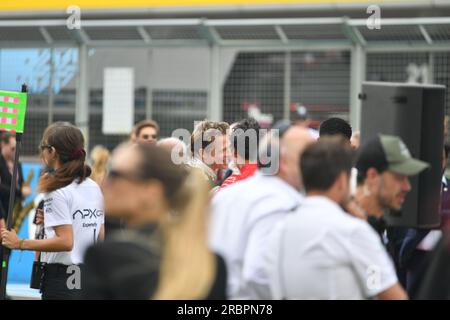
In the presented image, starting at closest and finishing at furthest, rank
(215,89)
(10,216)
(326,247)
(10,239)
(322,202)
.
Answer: (326,247) → (322,202) → (10,239) → (10,216) → (215,89)

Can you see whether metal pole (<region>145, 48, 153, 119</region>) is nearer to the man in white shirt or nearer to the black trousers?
the black trousers

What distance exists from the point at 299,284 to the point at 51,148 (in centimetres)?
291

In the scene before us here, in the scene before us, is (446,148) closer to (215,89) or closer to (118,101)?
(215,89)

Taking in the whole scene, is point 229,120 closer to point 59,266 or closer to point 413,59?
point 413,59

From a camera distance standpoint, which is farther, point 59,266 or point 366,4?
point 366,4

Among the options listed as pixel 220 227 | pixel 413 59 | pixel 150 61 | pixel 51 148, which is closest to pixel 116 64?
pixel 150 61

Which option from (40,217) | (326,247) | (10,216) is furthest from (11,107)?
(326,247)

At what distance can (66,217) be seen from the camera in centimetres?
654

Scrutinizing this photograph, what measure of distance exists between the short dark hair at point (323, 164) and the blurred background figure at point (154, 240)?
20.6 inches

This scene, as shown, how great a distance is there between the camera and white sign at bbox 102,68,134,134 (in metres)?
13.5

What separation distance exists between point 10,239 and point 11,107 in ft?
4.06

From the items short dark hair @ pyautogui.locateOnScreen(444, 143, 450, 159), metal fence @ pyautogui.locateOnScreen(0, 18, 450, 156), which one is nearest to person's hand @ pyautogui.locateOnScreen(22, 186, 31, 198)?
metal fence @ pyautogui.locateOnScreen(0, 18, 450, 156)

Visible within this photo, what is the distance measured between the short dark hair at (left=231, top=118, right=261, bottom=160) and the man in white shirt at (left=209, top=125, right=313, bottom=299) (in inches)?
73.5

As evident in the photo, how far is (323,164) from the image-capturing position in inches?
165
